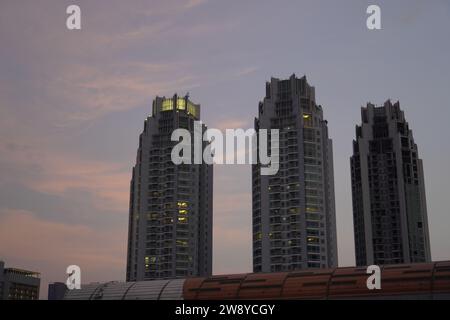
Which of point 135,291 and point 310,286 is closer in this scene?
point 310,286

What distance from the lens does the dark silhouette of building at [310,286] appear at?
91312mm

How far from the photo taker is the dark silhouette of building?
91.3m

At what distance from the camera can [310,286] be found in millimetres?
100562

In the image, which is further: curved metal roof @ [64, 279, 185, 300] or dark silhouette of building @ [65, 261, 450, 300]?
curved metal roof @ [64, 279, 185, 300]

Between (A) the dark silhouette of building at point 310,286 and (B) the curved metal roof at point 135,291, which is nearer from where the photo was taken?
(A) the dark silhouette of building at point 310,286

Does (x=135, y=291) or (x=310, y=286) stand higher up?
(x=135, y=291)
